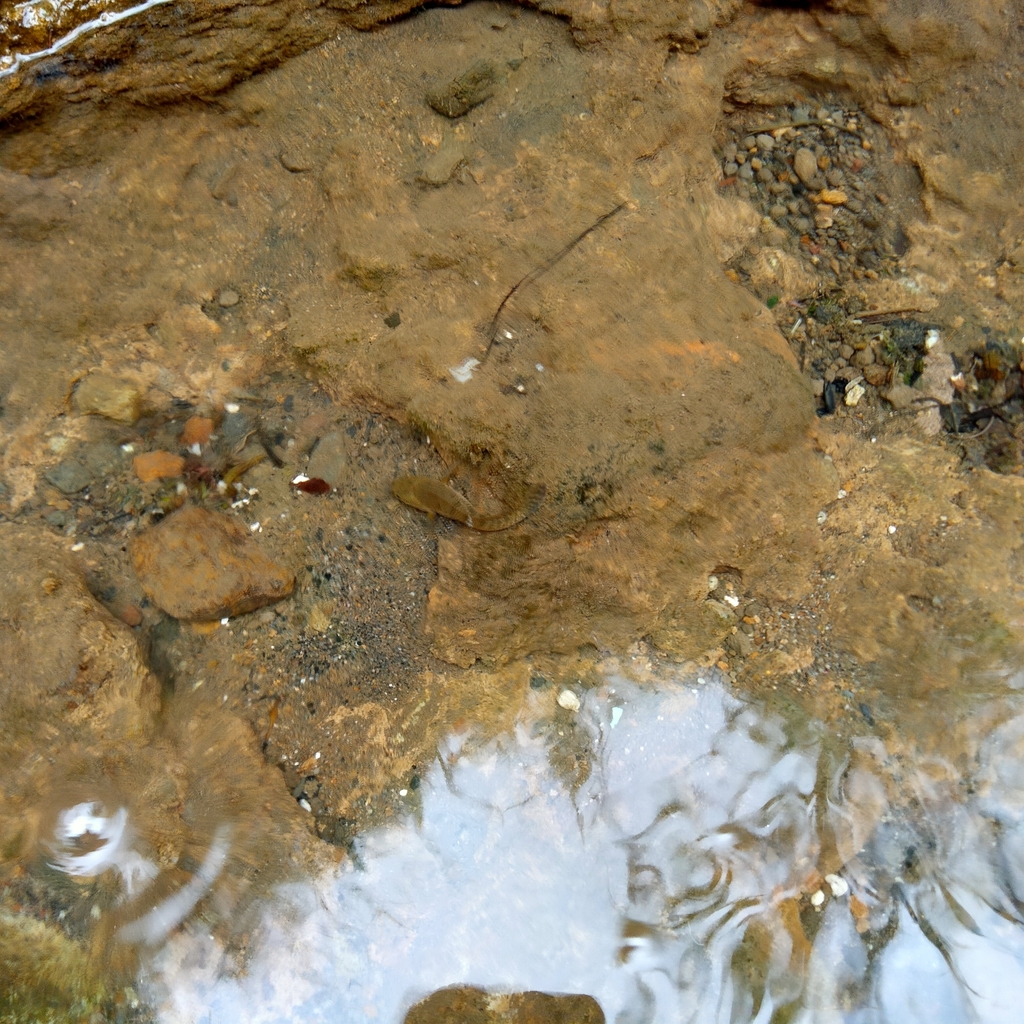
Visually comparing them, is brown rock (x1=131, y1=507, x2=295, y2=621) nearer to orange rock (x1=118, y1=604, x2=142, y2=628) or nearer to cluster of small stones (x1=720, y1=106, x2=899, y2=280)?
orange rock (x1=118, y1=604, x2=142, y2=628)

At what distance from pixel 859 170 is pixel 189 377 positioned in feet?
9.65

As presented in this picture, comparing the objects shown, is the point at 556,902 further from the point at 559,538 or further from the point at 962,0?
the point at 962,0

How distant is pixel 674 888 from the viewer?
294 cm

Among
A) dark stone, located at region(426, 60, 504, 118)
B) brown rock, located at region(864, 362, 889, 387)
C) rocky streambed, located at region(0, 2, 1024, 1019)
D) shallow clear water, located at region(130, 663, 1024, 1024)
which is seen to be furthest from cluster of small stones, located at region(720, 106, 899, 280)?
shallow clear water, located at region(130, 663, 1024, 1024)

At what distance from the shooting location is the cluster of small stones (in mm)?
3248

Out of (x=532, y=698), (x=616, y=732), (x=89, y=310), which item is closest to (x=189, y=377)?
(x=89, y=310)

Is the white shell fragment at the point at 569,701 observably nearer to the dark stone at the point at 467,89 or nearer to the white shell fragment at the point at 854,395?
the white shell fragment at the point at 854,395

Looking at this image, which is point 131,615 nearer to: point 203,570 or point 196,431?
point 203,570

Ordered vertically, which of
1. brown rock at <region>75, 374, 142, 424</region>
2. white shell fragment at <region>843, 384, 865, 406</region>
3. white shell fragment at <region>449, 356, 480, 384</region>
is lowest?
white shell fragment at <region>843, 384, 865, 406</region>

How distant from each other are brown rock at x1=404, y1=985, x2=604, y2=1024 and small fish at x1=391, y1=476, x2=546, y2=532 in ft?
5.76

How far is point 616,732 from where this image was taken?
2.96 m

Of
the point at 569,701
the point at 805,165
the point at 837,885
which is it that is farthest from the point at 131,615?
the point at 805,165

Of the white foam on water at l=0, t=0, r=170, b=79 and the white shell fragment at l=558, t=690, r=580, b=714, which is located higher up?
the white foam on water at l=0, t=0, r=170, b=79

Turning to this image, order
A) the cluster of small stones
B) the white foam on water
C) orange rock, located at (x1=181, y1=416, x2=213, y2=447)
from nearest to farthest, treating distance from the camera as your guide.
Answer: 1. the white foam on water
2. orange rock, located at (x1=181, y1=416, x2=213, y2=447)
3. the cluster of small stones
